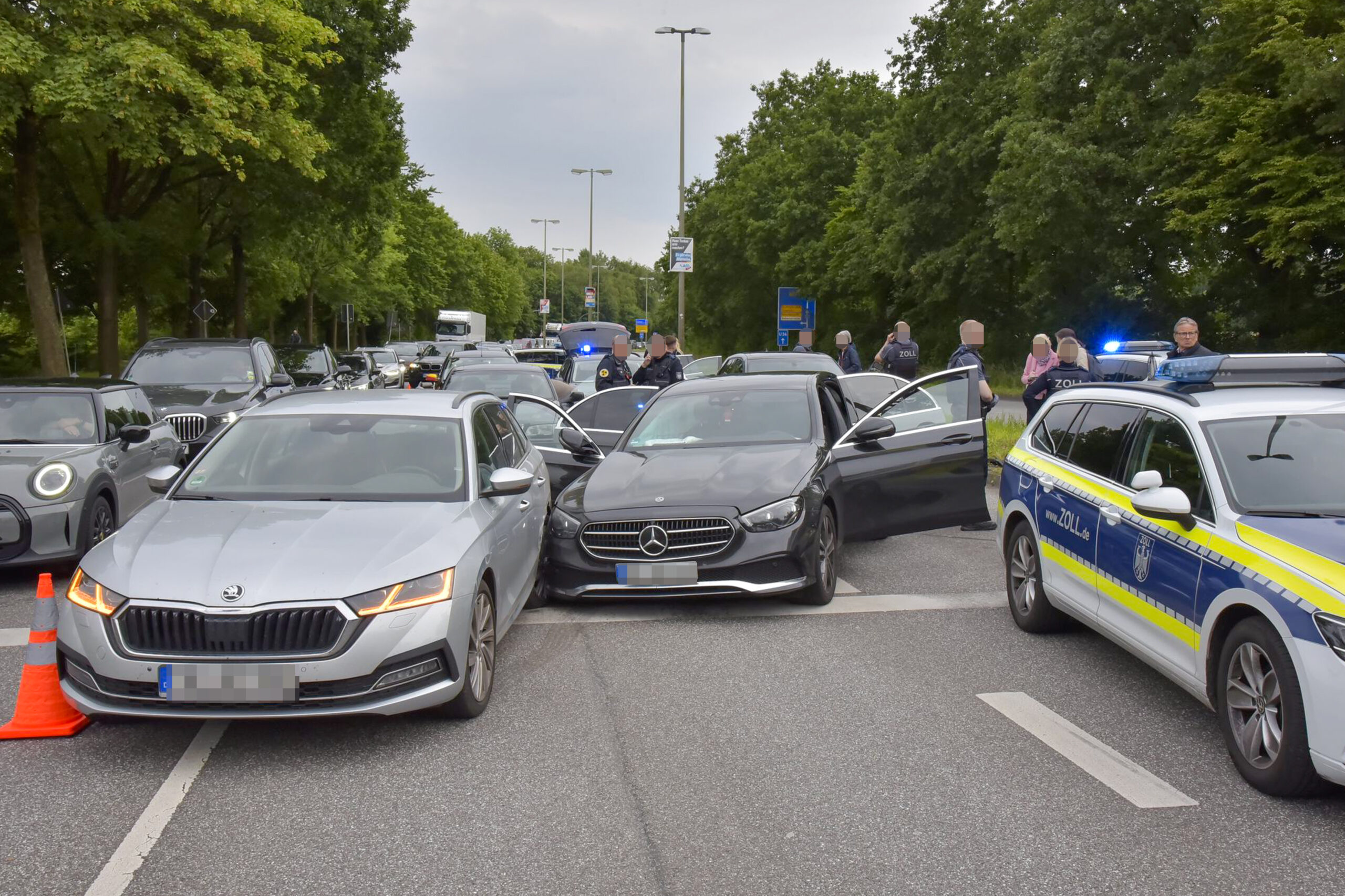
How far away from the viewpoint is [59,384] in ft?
33.2

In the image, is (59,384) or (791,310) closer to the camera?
(59,384)

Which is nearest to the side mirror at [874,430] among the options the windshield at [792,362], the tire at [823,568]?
the tire at [823,568]

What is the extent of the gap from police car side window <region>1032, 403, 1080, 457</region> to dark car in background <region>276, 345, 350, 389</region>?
15705 mm

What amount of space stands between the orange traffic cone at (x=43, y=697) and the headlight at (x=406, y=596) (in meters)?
1.43

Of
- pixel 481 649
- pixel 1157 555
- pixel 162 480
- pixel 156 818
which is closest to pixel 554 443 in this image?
pixel 162 480

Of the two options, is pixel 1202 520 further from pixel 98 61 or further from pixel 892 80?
pixel 892 80

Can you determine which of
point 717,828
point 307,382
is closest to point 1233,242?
point 307,382

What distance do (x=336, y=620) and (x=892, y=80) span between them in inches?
1641

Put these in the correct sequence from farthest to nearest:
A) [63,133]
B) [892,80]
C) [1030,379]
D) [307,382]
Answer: [892,80], [63,133], [307,382], [1030,379]

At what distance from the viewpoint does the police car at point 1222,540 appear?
4391 millimetres

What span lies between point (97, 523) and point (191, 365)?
7.61 metres

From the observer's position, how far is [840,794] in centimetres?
464

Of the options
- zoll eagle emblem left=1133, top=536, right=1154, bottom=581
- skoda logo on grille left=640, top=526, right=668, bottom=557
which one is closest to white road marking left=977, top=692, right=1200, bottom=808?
zoll eagle emblem left=1133, top=536, right=1154, bottom=581

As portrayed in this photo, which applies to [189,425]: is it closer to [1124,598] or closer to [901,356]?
[901,356]
